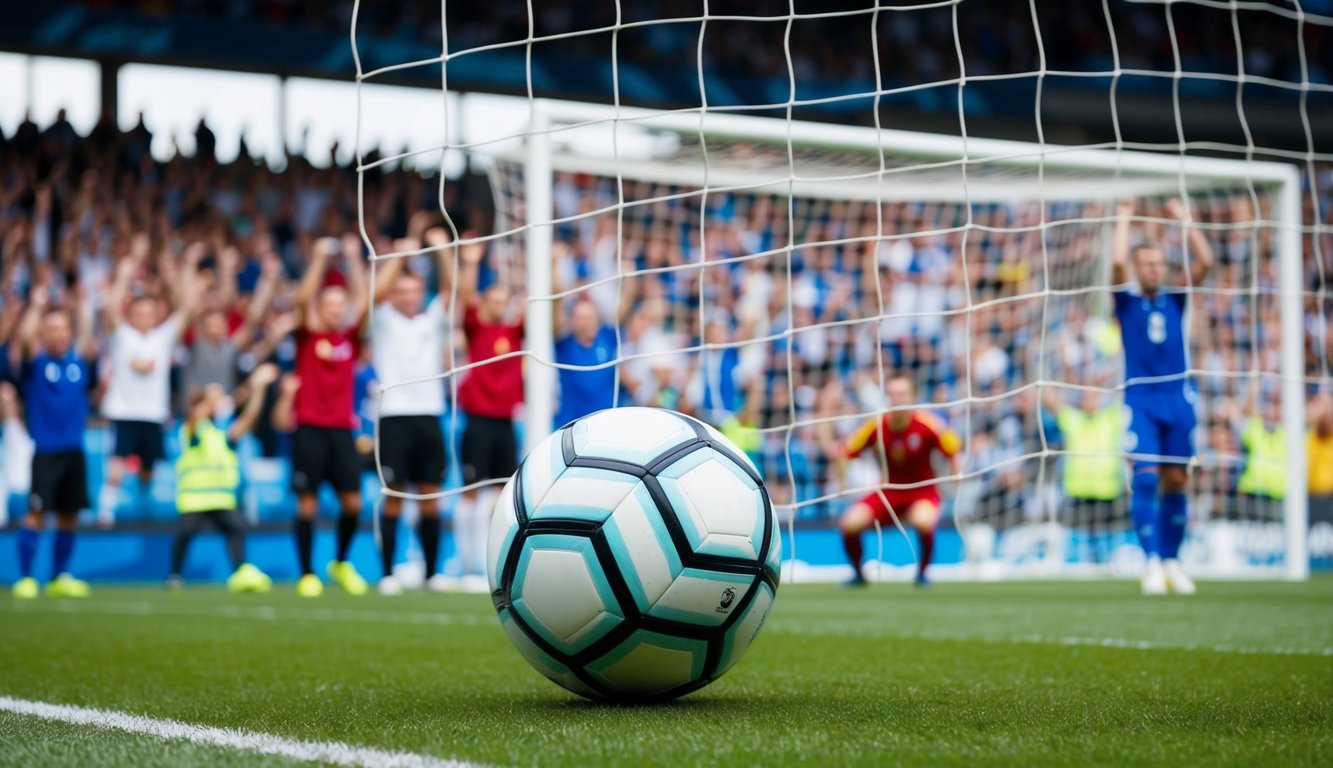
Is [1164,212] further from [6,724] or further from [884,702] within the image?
[6,724]

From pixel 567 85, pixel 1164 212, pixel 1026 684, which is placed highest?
pixel 567 85

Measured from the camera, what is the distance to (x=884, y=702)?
341 cm

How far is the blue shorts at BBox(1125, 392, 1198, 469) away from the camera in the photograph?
319 inches

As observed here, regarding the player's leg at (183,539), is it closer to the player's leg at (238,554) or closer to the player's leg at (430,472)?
the player's leg at (238,554)

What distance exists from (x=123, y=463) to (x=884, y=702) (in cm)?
964

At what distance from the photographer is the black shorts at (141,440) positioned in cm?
1126

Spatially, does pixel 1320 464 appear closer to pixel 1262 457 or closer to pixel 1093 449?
pixel 1262 457

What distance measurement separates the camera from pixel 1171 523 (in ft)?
27.4

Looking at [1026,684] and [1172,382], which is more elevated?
[1172,382]

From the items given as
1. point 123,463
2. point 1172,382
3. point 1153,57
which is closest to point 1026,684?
point 1172,382

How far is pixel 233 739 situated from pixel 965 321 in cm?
1065

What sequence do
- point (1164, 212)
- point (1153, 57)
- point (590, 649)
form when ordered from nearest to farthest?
point (590, 649) → point (1164, 212) → point (1153, 57)

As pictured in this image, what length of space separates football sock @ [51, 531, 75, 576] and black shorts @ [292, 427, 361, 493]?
6.52ft

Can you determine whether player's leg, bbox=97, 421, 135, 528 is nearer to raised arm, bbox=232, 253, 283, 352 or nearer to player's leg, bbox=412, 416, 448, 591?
raised arm, bbox=232, 253, 283, 352
